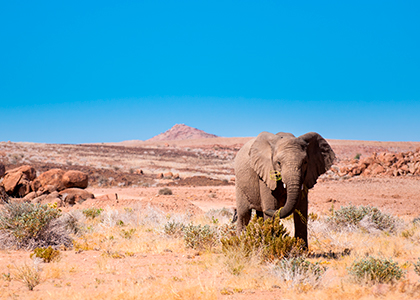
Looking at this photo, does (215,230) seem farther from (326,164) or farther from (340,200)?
(340,200)

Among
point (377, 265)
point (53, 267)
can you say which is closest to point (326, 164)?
point (377, 265)

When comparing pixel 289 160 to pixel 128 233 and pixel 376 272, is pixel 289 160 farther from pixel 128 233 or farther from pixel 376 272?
pixel 128 233

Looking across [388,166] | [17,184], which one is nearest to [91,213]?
[17,184]

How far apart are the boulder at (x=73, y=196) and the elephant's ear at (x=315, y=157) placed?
1375cm

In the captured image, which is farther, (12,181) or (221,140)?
(221,140)

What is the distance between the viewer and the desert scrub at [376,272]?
6.00m

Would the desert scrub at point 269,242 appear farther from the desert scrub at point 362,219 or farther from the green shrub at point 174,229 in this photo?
the desert scrub at point 362,219

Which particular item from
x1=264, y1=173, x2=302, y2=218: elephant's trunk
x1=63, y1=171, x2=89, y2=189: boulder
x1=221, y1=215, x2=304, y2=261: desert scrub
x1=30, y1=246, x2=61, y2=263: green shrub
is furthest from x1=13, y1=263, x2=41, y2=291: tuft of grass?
x1=63, y1=171, x2=89, y2=189: boulder

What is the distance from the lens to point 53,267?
24.3ft

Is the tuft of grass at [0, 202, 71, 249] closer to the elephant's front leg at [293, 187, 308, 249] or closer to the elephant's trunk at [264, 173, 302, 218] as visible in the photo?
the elephant's front leg at [293, 187, 308, 249]

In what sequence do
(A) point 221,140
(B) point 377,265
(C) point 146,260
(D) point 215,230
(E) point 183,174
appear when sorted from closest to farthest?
(B) point 377,265 → (C) point 146,260 → (D) point 215,230 → (E) point 183,174 → (A) point 221,140

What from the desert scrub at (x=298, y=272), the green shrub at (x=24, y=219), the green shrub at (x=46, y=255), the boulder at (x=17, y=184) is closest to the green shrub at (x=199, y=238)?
the desert scrub at (x=298, y=272)

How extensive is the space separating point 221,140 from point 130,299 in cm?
11161

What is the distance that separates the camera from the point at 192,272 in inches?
279
